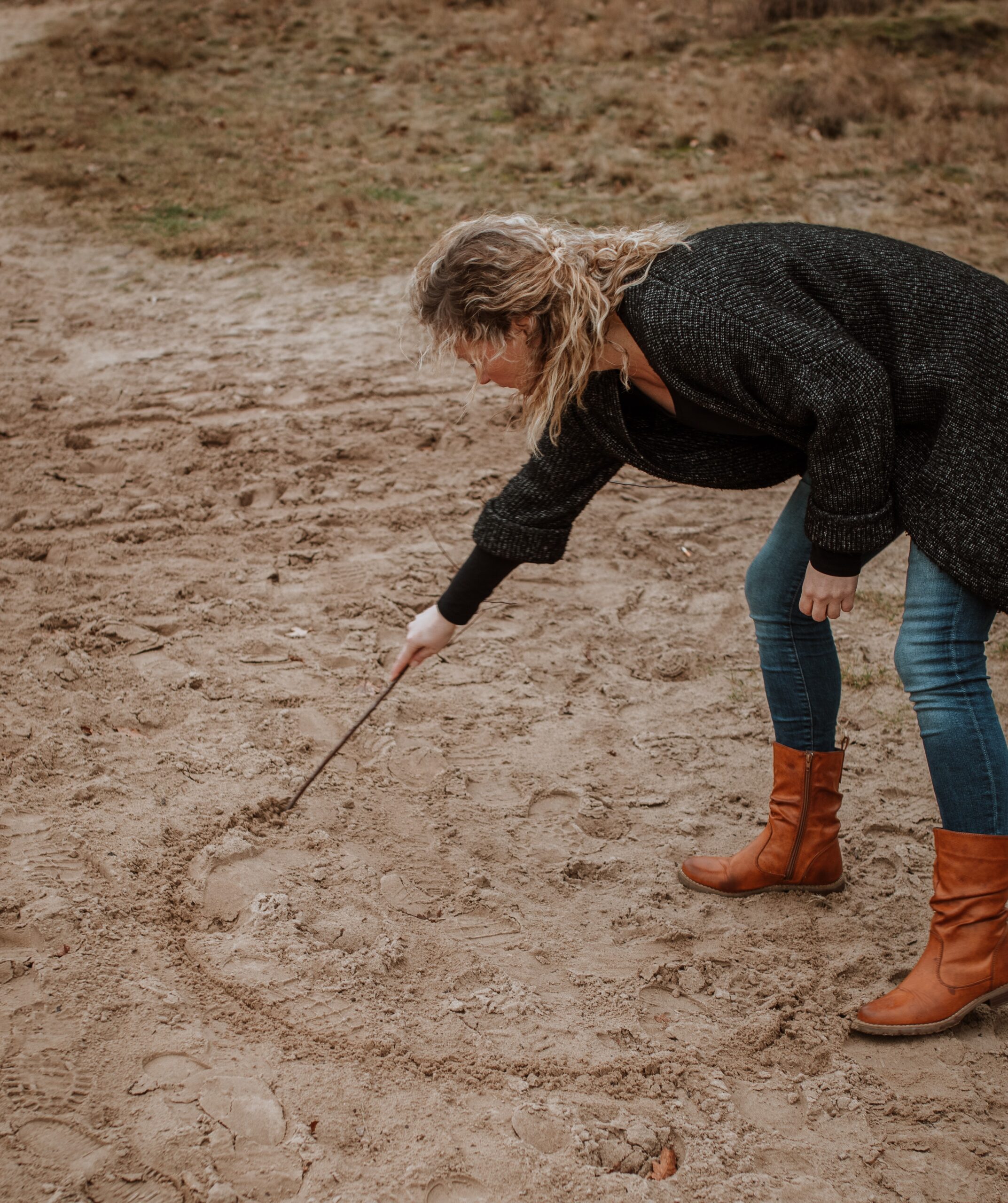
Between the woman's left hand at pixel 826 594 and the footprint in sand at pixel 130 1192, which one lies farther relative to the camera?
the woman's left hand at pixel 826 594

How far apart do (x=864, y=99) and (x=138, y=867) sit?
26.2 feet

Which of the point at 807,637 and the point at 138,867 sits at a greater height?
the point at 807,637

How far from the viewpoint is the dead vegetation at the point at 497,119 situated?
629 cm

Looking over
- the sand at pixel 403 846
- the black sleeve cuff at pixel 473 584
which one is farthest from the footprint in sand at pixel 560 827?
the black sleeve cuff at pixel 473 584

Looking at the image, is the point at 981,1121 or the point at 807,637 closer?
the point at 981,1121

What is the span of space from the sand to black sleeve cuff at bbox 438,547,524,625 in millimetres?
682

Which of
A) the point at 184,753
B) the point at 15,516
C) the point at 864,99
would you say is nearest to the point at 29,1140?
the point at 184,753

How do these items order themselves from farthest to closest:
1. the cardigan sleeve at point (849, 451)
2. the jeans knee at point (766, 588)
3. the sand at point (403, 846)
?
the jeans knee at point (766, 588) → the sand at point (403, 846) → the cardigan sleeve at point (849, 451)

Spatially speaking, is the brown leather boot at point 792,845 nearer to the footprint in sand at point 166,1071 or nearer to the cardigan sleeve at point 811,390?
the cardigan sleeve at point 811,390

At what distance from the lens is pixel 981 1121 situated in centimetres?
189

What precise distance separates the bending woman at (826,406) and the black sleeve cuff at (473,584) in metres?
0.23

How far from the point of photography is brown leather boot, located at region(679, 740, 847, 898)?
2.32m

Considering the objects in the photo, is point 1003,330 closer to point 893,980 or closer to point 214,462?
point 893,980

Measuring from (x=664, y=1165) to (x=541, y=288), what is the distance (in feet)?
5.18
